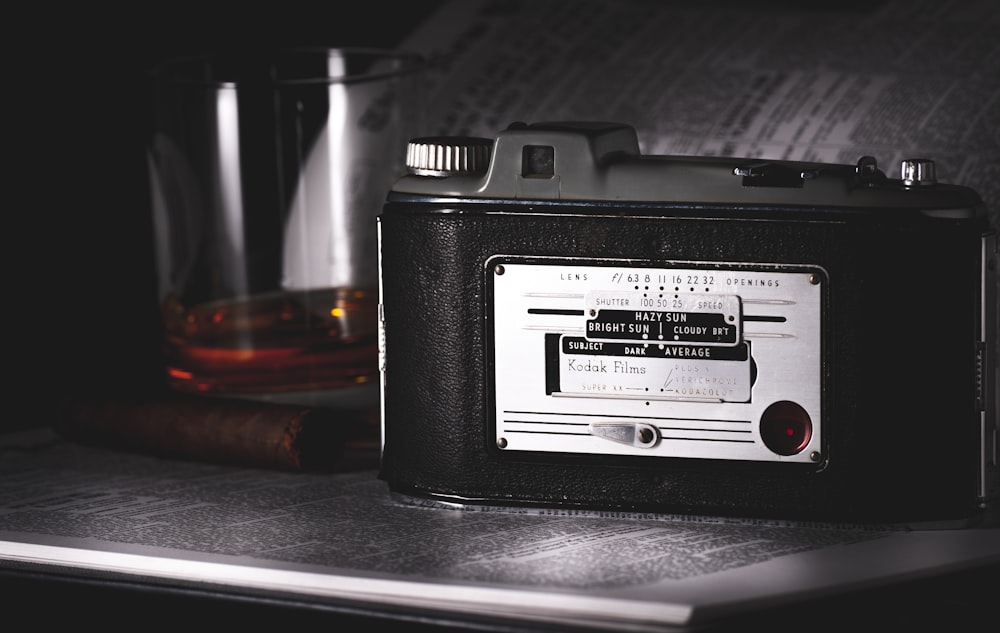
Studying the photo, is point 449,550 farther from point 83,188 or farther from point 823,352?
point 83,188

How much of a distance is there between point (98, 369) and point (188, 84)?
0.24m

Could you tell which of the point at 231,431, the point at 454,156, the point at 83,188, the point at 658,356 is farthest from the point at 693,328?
the point at 83,188

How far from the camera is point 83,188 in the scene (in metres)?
0.90

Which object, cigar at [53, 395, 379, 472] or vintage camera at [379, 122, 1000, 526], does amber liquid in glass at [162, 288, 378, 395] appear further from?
vintage camera at [379, 122, 1000, 526]

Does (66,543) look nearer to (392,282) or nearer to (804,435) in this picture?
(392,282)

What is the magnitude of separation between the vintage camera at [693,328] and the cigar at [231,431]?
0.27 ft

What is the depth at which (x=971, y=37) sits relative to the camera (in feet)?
2.69

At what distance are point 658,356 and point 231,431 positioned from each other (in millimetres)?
218

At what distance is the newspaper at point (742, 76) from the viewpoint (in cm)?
78

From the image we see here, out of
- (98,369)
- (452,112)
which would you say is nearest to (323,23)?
(452,112)

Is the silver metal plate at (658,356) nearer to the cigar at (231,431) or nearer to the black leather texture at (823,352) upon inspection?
the black leather texture at (823,352)

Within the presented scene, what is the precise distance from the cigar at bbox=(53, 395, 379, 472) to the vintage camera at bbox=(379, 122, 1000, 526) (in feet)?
0.27

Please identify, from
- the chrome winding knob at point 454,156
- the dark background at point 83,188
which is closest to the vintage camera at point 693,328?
the chrome winding knob at point 454,156

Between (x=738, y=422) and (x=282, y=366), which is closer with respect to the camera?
(x=738, y=422)
